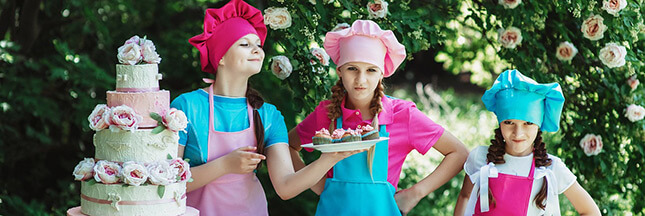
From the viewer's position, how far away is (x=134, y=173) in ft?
10.5

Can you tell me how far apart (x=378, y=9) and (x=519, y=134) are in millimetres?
1157

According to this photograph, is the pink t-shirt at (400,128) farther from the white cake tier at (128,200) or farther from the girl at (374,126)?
the white cake tier at (128,200)

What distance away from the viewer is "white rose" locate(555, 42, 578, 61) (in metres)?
4.73

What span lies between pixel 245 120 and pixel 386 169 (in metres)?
0.73

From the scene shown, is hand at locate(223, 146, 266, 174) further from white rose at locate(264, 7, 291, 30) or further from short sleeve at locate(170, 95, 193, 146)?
white rose at locate(264, 7, 291, 30)

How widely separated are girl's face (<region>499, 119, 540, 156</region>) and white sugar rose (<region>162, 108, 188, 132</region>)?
1511 mm

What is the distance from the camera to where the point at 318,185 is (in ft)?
12.6

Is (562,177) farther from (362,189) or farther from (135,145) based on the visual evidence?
(135,145)

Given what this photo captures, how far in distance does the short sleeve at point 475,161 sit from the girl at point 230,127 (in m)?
0.87

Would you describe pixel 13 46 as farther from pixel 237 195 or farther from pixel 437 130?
pixel 437 130

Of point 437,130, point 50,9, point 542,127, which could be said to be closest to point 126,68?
point 437,130

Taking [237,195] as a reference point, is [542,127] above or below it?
above

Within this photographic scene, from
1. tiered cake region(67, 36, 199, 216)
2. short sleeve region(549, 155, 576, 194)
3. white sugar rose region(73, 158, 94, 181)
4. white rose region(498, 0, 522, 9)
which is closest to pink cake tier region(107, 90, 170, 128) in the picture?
tiered cake region(67, 36, 199, 216)

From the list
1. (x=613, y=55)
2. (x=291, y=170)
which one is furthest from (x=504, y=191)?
(x=613, y=55)
